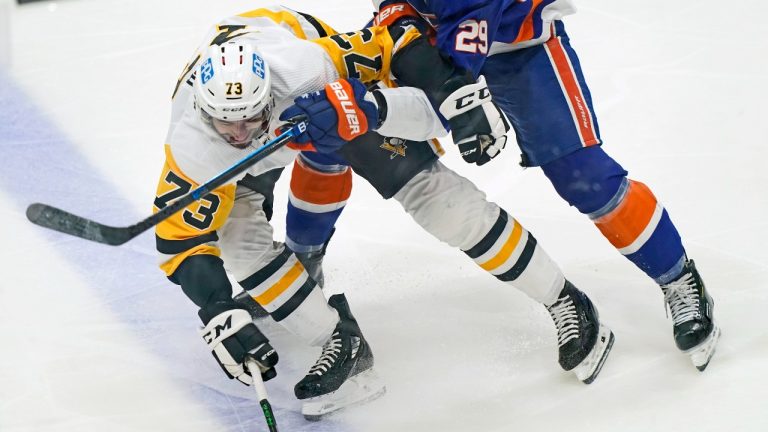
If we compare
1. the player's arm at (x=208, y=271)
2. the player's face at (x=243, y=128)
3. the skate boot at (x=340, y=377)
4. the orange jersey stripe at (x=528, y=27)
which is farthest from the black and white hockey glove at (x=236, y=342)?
the orange jersey stripe at (x=528, y=27)

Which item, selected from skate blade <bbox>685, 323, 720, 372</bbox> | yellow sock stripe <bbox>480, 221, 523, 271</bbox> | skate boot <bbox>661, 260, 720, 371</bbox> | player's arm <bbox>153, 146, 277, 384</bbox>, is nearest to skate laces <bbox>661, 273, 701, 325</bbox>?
skate boot <bbox>661, 260, 720, 371</bbox>

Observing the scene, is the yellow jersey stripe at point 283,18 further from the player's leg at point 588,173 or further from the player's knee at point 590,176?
the player's knee at point 590,176

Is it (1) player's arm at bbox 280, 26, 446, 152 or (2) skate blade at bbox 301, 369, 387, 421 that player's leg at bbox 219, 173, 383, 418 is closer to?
(2) skate blade at bbox 301, 369, 387, 421

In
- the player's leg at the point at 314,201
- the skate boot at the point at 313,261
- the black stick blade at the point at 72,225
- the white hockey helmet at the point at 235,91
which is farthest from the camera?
the skate boot at the point at 313,261

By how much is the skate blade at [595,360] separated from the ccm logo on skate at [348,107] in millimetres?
982

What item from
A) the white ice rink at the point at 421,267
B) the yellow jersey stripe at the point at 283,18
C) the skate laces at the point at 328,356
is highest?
the yellow jersey stripe at the point at 283,18

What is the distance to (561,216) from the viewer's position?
166 inches

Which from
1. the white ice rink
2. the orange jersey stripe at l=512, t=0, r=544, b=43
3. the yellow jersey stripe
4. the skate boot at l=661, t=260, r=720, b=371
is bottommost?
the white ice rink

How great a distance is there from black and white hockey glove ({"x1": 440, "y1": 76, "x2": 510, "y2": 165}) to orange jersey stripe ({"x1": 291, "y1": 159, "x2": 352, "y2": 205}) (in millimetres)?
698

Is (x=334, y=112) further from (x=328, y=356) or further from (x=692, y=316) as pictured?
(x=692, y=316)

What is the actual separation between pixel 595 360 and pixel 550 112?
2.42ft

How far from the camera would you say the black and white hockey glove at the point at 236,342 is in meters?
2.98

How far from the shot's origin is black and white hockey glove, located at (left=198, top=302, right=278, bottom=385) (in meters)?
2.98

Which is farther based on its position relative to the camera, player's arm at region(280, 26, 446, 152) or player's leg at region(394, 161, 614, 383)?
player's leg at region(394, 161, 614, 383)
